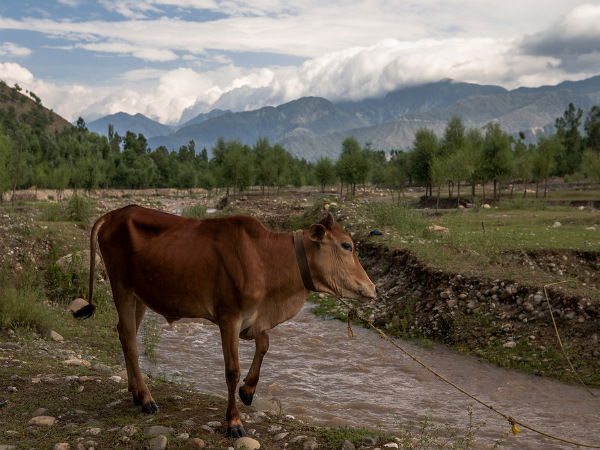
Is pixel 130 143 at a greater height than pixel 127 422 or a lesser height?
greater

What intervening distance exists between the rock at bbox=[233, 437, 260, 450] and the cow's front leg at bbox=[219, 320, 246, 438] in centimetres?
14

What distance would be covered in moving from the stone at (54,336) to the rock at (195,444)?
6266 millimetres

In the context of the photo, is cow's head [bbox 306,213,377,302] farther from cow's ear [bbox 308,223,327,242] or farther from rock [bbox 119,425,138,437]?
rock [bbox 119,425,138,437]

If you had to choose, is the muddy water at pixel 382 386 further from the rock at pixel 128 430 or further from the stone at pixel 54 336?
the rock at pixel 128 430

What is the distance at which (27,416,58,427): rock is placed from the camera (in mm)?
5484

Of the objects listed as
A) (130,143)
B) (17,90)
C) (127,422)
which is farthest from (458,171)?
(17,90)

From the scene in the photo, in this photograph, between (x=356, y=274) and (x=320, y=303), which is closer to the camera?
(x=356, y=274)

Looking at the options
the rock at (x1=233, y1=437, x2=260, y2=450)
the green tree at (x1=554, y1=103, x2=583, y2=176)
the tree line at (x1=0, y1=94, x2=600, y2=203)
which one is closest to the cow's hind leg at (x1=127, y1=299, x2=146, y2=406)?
the rock at (x1=233, y1=437, x2=260, y2=450)

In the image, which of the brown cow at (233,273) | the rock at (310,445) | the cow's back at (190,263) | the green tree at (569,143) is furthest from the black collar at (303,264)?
the green tree at (569,143)

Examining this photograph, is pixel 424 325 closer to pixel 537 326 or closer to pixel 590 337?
pixel 537 326

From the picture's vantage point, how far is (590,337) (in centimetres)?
996

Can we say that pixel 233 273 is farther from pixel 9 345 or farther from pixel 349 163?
pixel 349 163

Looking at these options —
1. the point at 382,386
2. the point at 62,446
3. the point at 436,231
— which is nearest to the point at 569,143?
the point at 436,231

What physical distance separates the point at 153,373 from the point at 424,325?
6500 mm
